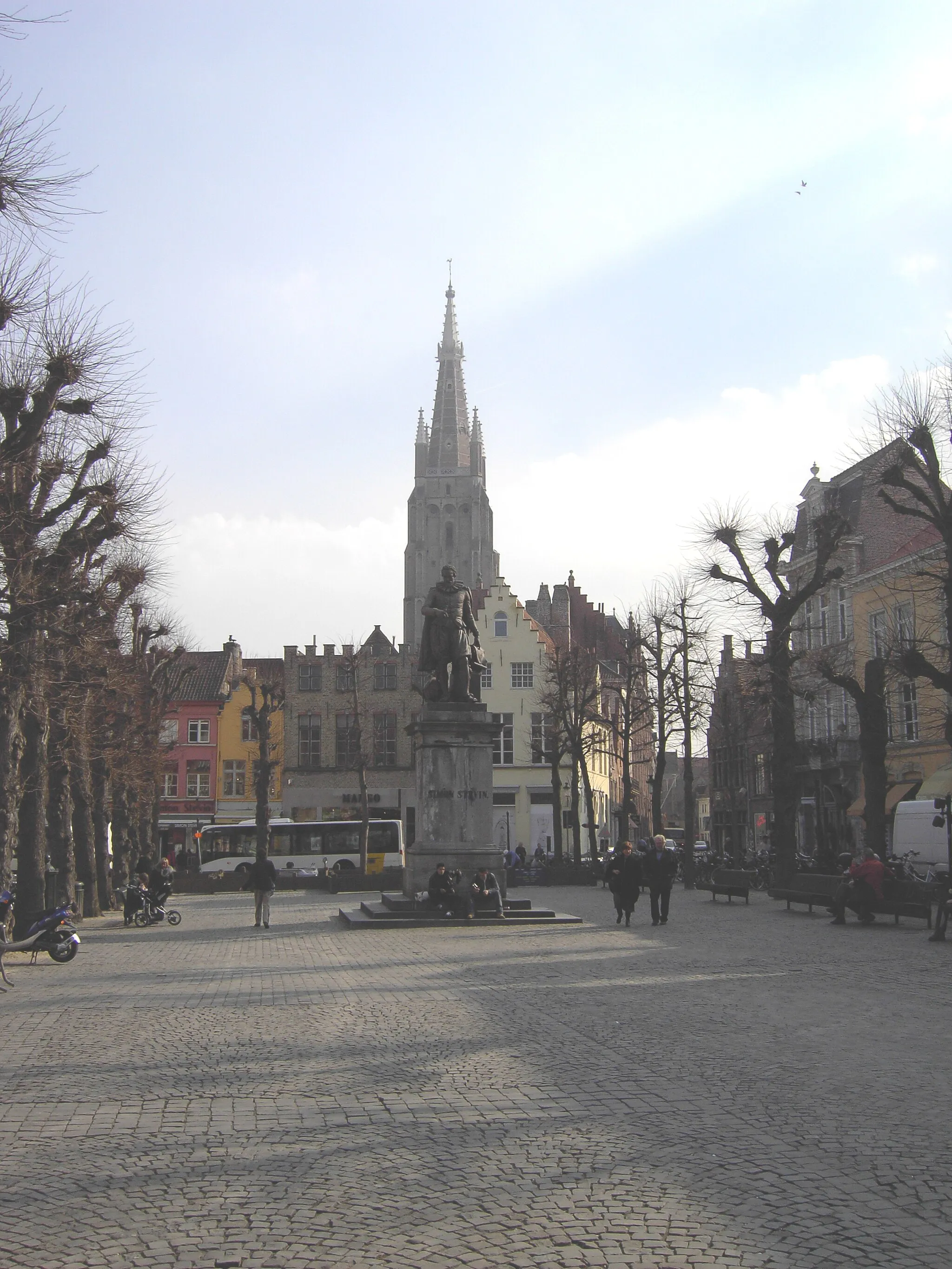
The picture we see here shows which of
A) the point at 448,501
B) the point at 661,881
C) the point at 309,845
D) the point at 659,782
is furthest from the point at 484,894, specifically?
the point at 448,501

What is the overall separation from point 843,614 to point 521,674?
2379 cm

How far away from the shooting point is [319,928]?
81.5 ft

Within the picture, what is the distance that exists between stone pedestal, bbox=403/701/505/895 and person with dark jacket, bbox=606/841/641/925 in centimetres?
223

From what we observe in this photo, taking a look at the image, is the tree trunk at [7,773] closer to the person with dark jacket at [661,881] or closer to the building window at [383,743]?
the person with dark jacket at [661,881]

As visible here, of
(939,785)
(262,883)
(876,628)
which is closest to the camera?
(262,883)

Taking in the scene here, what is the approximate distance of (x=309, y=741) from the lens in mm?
72812

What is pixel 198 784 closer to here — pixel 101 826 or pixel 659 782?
pixel 659 782

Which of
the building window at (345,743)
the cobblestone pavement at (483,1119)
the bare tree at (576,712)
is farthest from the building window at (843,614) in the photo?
the cobblestone pavement at (483,1119)

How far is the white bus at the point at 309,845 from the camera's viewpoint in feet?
172

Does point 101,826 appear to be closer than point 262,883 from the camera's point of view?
No

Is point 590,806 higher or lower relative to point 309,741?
lower

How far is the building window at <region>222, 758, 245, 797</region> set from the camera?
2933 inches

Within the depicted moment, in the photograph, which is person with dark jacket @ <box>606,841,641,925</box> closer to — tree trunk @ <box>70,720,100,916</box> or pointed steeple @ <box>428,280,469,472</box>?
tree trunk @ <box>70,720,100,916</box>

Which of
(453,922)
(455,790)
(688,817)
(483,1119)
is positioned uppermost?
(455,790)
